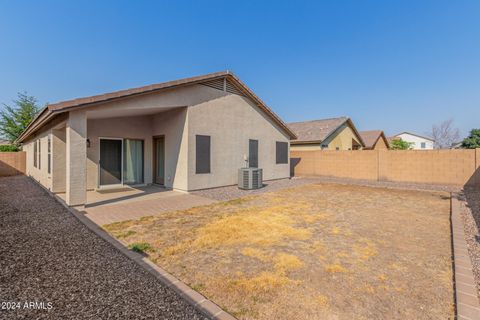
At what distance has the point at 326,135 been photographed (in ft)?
63.5

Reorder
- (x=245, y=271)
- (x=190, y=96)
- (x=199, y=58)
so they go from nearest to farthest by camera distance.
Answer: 1. (x=245, y=271)
2. (x=190, y=96)
3. (x=199, y=58)

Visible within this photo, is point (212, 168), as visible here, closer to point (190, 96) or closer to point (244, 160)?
point (244, 160)

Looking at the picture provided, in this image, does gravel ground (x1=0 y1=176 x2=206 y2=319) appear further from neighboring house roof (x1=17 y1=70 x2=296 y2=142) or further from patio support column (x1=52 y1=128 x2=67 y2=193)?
patio support column (x1=52 y1=128 x2=67 y2=193)

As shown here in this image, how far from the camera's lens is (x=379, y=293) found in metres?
2.74

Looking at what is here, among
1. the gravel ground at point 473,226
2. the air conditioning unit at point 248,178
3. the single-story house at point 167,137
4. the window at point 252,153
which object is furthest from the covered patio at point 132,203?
the gravel ground at point 473,226

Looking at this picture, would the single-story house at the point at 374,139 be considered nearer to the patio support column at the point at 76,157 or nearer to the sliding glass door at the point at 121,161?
the sliding glass door at the point at 121,161

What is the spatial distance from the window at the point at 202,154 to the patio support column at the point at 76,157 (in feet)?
13.8

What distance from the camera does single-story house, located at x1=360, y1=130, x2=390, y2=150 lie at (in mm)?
26712

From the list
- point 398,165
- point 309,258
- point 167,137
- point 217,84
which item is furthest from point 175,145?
point 398,165

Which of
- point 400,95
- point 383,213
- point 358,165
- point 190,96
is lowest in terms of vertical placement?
point 383,213

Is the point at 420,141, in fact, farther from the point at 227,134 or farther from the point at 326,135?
the point at 227,134

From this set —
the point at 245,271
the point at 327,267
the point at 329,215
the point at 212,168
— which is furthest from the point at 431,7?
the point at 245,271

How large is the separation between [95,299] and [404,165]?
1676 centimetres

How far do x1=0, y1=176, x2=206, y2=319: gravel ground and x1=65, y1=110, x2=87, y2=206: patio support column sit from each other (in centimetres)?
189
